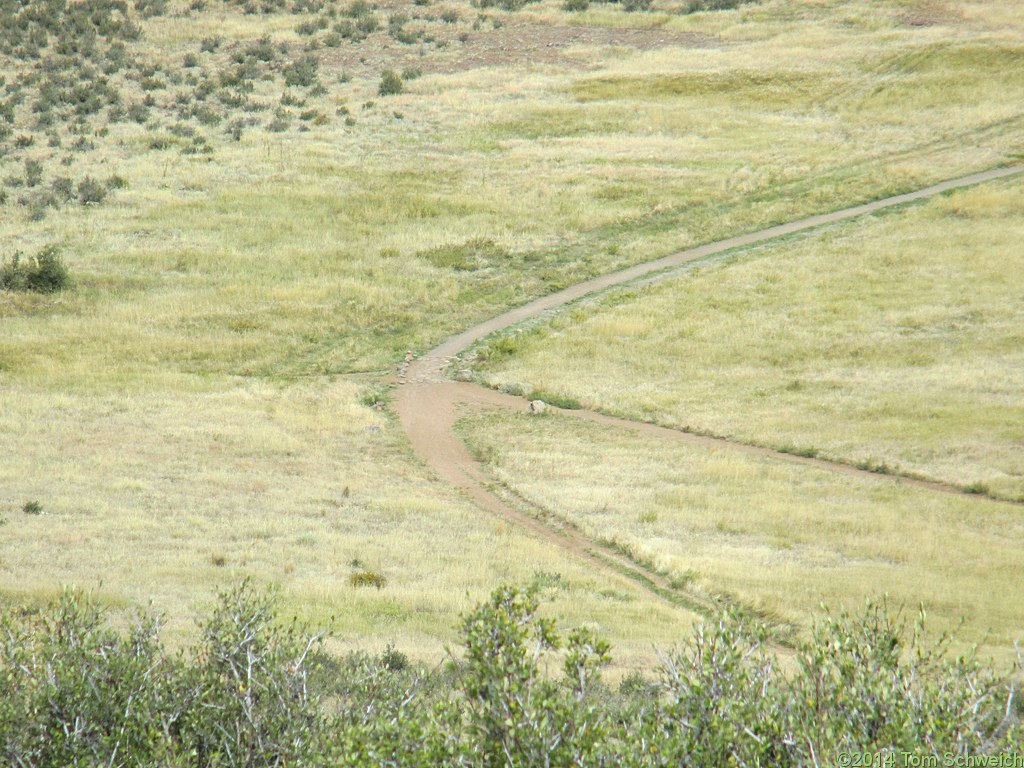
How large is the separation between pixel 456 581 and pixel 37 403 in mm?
16759

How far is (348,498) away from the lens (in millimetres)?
24938

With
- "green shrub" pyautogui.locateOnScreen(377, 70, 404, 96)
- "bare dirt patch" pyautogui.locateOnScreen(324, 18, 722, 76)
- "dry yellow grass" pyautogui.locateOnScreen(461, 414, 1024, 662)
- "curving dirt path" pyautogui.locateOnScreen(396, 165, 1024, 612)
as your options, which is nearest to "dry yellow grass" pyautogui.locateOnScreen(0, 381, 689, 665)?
"curving dirt path" pyautogui.locateOnScreen(396, 165, 1024, 612)

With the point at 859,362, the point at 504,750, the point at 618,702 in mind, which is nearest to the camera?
the point at 504,750

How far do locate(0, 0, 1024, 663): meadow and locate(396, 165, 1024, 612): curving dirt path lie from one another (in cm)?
79

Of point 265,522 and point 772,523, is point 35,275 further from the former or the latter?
point 772,523

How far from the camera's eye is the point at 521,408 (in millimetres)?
33031

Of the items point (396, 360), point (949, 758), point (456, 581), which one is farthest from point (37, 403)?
point (949, 758)

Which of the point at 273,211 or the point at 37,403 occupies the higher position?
the point at 273,211

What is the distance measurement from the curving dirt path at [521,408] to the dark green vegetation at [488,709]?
10.9m

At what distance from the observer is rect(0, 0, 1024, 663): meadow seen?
2086cm

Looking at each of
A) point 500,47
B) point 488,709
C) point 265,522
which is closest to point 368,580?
point 265,522

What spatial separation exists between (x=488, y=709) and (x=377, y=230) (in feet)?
132

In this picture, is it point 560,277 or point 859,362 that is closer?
point 859,362

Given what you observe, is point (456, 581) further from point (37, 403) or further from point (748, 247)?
Answer: point (748, 247)
